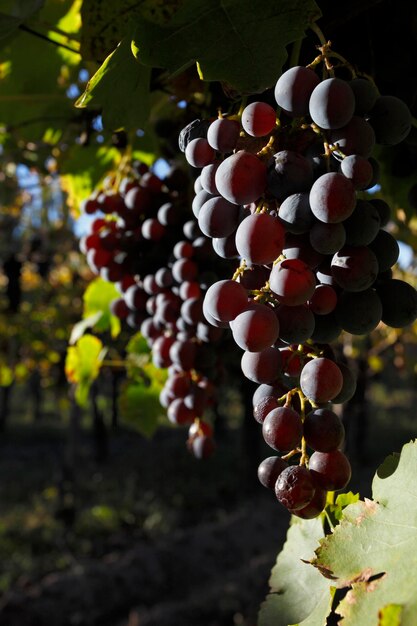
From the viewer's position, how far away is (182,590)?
6.39 metres

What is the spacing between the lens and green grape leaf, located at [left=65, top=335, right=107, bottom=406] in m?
1.87

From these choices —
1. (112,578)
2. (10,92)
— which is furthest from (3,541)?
(10,92)

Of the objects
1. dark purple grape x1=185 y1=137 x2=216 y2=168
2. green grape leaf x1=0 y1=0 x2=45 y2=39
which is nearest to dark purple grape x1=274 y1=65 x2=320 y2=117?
dark purple grape x1=185 y1=137 x2=216 y2=168

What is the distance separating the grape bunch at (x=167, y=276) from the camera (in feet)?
3.84

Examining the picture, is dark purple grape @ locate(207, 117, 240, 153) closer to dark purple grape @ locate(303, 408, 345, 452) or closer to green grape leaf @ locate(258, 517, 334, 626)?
dark purple grape @ locate(303, 408, 345, 452)

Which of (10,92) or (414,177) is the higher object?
(10,92)

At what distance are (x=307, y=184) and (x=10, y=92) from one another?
1209 millimetres

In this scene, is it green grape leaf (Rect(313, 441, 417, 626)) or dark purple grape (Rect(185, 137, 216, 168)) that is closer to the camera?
green grape leaf (Rect(313, 441, 417, 626))

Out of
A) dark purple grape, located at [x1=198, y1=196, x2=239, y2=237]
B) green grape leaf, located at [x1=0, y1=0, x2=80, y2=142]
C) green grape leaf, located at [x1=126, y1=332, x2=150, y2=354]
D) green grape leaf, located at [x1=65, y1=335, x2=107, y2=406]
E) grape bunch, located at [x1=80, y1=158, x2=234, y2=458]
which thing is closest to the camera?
dark purple grape, located at [x1=198, y1=196, x2=239, y2=237]

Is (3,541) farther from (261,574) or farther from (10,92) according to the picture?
(10,92)

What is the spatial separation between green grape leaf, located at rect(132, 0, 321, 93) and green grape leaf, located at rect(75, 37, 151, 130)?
0.12 metres

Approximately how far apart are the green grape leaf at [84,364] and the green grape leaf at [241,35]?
1.24 metres

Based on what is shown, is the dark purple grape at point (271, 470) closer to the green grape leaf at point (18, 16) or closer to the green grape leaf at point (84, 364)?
the green grape leaf at point (18, 16)

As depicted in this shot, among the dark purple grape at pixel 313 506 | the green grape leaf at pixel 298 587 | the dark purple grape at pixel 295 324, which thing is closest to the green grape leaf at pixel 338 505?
the green grape leaf at pixel 298 587
